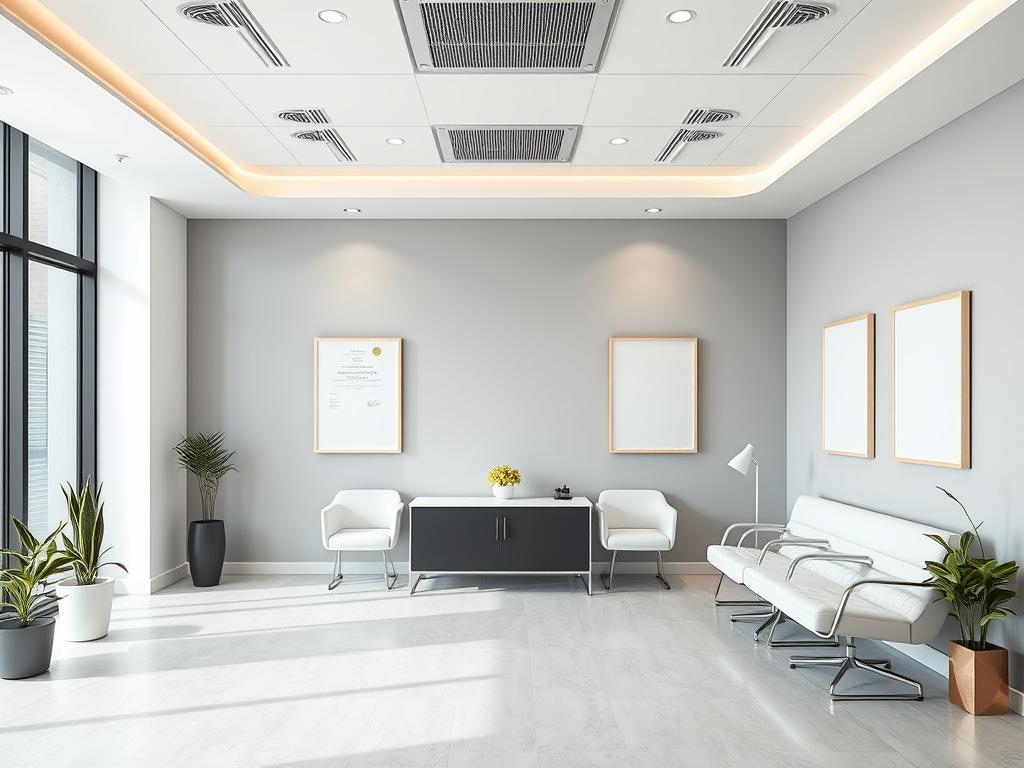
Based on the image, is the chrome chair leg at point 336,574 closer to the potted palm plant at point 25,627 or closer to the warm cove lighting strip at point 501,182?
the potted palm plant at point 25,627

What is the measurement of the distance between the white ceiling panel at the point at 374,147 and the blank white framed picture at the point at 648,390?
7.37ft

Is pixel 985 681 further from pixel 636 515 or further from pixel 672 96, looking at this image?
pixel 672 96

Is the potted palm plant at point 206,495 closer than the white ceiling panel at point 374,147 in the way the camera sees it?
No

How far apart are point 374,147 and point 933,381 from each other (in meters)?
3.77

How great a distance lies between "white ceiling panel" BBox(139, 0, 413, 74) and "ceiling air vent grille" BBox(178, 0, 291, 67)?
29 millimetres

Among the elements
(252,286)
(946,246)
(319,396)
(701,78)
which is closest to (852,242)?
(946,246)

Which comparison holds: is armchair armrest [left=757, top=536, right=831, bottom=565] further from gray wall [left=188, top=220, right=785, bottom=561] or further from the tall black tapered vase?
the tall black tapered vase

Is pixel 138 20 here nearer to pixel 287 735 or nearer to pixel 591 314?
pixel 287 735

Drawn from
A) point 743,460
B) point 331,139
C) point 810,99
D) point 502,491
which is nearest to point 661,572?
point 743,460

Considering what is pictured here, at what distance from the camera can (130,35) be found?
374 cm

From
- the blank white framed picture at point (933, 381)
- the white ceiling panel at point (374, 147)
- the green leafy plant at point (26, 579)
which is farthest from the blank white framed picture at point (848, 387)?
the green leafy plant at point (26, 579)

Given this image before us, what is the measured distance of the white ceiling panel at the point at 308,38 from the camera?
11.5 feet

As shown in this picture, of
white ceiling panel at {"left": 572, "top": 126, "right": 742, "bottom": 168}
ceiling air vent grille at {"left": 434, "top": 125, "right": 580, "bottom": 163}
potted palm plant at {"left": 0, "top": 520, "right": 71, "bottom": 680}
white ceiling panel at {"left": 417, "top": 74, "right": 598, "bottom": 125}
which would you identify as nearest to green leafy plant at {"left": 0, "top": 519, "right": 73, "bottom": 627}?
potted palm plant at {"left": 0, "top": 520, "right": 71, "bottom": 680}

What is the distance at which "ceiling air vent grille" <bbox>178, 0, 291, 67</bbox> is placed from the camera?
11.3 ft
